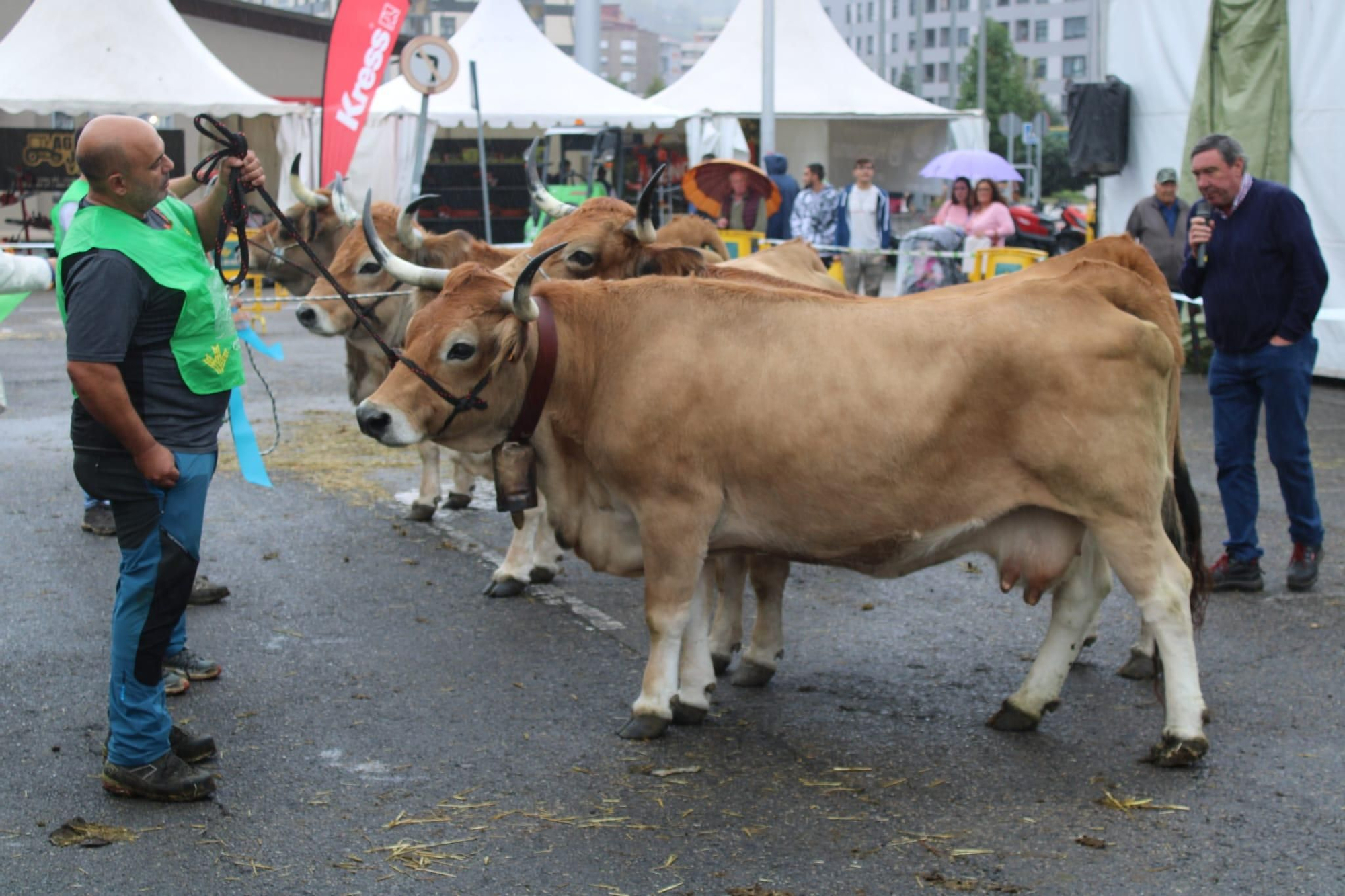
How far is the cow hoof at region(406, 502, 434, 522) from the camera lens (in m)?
8.04

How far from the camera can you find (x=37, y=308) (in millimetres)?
19484

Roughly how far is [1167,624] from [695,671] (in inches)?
63.3

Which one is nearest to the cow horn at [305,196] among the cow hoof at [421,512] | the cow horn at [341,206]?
the cow horn at [341,206]

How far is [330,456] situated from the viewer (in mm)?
9766

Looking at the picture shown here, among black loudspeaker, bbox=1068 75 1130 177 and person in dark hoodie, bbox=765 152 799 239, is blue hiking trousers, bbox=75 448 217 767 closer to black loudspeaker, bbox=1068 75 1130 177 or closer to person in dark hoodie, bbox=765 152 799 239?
black loudspeaker, bbox=1068 75 1130 177

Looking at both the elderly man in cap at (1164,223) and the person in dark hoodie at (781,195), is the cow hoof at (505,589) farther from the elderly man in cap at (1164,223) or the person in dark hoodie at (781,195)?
the person in dark hoodie at (781,195)

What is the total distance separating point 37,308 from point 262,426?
10.5 meters

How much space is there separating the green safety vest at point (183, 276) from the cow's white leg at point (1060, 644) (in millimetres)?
2834

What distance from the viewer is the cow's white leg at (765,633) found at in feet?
17.7

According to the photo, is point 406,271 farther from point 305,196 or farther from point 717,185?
point 717,185

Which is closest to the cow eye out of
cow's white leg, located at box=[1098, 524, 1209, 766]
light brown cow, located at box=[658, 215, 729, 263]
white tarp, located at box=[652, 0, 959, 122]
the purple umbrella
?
cow's white leg, located at box=[1098, 524, 1209, 766]

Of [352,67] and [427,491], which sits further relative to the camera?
[352,67]

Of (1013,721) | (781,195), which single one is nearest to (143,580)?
(1013,721)

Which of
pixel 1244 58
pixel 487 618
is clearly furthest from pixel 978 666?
pixel 1244 58
